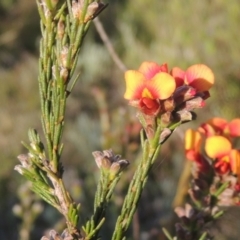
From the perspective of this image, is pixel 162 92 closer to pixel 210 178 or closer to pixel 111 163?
pixel 111 163

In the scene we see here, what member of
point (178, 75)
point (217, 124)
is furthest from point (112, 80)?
point (178, 75)

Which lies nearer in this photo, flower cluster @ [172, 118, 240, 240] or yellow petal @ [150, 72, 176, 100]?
yellow petal @ [150, 72, 176, 100]

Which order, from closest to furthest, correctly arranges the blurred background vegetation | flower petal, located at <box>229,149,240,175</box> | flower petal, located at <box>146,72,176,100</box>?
flower petal, located at <box>146,72,176,100</box>
flower petal, located at <box>229,149,240,175</box>
the blurred background vegetation

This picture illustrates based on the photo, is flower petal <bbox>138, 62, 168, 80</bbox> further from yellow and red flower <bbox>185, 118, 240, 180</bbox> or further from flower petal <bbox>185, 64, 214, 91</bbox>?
yellow and red flower <bbox>185, 118, 240, 180</bbox>

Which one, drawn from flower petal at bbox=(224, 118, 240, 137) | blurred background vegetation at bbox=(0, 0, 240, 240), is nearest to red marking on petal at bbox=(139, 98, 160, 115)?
flower petal at bbox=(224, 118, 240, 137)

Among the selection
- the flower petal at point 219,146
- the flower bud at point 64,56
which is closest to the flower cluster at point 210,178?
the flower petal at point 219,146

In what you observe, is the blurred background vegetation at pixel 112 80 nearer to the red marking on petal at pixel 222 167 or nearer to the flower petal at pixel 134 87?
the red marking on petal at pixel 222 167
